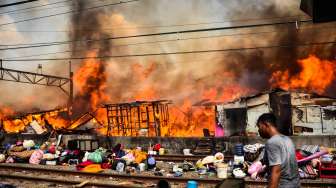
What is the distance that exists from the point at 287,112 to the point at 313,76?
12.8 meters

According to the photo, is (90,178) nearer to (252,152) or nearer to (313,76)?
(252,152)

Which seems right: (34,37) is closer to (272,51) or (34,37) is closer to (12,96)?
(12,96)

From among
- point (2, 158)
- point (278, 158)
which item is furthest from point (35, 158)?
point (278, 158)

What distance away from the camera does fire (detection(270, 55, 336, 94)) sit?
102 ft

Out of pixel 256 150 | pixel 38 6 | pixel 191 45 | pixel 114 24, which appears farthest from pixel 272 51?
pixel 38 6

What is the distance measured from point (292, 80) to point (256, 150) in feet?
67.0

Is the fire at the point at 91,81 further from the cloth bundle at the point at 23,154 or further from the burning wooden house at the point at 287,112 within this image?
the cloth bundle at the point at 23,154

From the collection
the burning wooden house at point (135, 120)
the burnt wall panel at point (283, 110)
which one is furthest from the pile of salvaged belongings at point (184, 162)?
the burnt wall panel at point (283, 110)

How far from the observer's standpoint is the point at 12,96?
43875mm

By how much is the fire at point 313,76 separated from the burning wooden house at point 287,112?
11713 mm

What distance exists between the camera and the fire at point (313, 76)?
3117cm

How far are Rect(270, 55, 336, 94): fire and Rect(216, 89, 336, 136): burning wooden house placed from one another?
11713mm

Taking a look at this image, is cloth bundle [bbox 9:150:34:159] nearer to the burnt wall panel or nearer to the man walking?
the burnt wall panel

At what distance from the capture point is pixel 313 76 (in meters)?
31.4
